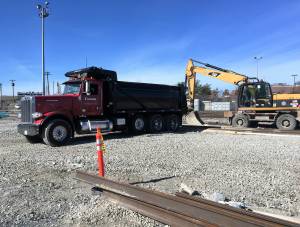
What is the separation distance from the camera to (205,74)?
22.7m

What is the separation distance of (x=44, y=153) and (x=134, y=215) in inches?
284

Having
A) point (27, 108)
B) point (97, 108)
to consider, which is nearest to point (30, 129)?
point (27, 108)

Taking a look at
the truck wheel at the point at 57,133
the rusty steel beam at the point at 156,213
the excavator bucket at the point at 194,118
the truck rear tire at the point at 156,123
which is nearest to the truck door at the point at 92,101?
the truck wheel at the point at 57,133

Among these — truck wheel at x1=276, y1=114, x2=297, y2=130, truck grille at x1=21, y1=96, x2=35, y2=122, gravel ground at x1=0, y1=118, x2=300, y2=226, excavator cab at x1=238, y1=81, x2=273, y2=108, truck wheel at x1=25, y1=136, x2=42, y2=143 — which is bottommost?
gravel ground at x1=0, y1=118, x2=300, y2=226

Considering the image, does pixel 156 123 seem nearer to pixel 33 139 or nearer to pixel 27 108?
pixel 33 139

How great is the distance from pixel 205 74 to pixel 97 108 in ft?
32.8

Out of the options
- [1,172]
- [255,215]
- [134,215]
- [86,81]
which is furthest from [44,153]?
[255,215]

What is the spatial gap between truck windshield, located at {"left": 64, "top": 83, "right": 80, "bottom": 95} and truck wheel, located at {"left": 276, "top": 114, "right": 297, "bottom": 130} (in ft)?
40.6

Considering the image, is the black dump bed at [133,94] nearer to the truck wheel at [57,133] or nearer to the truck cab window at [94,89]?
the truck cab window at [94,89]

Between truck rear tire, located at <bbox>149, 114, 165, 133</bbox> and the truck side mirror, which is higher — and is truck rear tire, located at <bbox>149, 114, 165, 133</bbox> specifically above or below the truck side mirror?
below

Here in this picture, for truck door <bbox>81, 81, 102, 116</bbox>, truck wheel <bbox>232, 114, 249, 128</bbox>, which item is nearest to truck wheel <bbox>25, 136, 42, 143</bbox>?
truck door <bbox>81, 81, 102, 116</bbox>

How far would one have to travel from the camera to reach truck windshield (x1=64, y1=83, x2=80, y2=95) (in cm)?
1481

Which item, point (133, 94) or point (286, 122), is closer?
point (133, 94)

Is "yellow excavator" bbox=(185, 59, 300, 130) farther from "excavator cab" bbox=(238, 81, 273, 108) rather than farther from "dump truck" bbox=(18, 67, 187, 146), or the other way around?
"dump truck" bbox=(18, 67, 187, 146)
